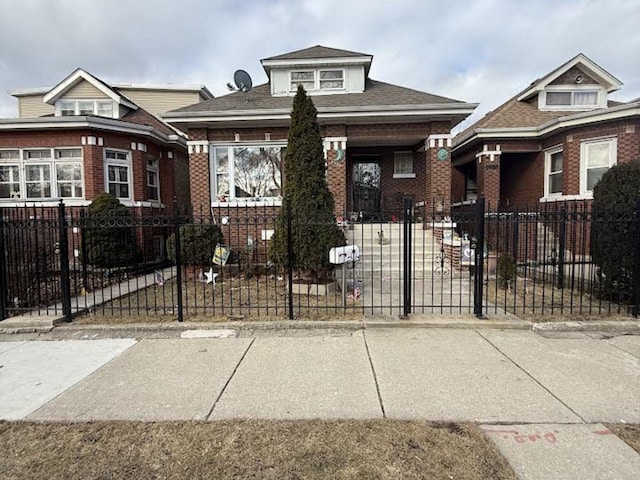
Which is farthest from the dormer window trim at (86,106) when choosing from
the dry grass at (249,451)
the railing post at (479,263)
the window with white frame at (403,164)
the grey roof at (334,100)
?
the dry grass at (249,451)

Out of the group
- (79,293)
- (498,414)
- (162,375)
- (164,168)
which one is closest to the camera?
(498,414)

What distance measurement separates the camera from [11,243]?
6781mm

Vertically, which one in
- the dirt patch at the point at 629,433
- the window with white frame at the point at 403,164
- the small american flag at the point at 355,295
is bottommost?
the dirt patch at the point at 629,433

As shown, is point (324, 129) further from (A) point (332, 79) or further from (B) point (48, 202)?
(B) point (48, 202)

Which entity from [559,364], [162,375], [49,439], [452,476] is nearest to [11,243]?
[162,375]

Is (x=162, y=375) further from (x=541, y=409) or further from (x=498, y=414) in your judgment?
(x=541, y=409)

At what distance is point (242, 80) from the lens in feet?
42.7

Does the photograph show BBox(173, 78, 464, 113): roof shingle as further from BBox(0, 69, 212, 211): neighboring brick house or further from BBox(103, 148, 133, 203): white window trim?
BBox(103, 148, 133, 203): white window trim

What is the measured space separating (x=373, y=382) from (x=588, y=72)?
51.4ft

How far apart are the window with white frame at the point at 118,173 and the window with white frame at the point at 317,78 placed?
6.21 meters

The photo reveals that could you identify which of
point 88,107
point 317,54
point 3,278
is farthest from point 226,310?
point 88,107

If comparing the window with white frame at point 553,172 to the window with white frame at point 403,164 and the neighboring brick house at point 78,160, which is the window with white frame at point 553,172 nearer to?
the window with white frame at point 403,164

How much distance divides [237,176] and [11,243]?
21.9 feet

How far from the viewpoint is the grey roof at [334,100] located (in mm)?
11734
